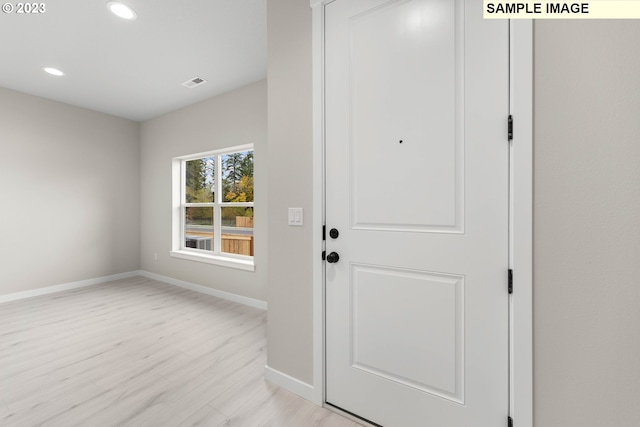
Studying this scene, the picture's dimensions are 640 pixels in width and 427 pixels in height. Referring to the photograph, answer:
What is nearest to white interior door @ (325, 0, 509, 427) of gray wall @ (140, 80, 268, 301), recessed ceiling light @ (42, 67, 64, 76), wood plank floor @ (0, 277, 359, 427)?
wood plank floor @ (0, 277, 359, 427)

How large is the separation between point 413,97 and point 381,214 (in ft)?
1.97

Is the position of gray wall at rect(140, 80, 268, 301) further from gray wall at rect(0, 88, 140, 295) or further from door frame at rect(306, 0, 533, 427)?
door frame at rect(306, 0, 533, 427)

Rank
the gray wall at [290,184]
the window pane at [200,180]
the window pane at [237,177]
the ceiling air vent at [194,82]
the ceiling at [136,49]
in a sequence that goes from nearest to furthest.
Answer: the gray wall at [290,184] < the ceiling at [136,49] < the ceiling air vent at [194,82] < the window pane at [237,177] < the window pane at [200,180]

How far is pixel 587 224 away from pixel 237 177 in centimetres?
366

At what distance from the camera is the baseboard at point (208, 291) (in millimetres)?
3503

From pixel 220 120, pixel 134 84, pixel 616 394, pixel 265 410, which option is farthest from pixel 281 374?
pixel 134 84

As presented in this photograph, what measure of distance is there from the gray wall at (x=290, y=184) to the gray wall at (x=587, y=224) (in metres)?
1.13

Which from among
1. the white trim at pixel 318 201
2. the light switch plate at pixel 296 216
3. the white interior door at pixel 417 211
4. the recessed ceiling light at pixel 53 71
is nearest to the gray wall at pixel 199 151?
the recessed ceiling light at pixel 53 71

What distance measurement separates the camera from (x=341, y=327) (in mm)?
1627

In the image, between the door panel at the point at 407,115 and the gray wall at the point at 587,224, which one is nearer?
the gray wall at the point at 587,224

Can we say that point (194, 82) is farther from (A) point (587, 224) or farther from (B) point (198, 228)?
(A) point (587, 224)

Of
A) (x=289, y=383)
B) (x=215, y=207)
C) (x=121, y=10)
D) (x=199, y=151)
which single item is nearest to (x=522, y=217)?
(x=289, y=383)

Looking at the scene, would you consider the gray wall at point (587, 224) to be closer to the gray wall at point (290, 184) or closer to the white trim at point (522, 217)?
the white trim at point (522, 217)

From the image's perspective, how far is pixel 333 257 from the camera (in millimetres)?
1627
